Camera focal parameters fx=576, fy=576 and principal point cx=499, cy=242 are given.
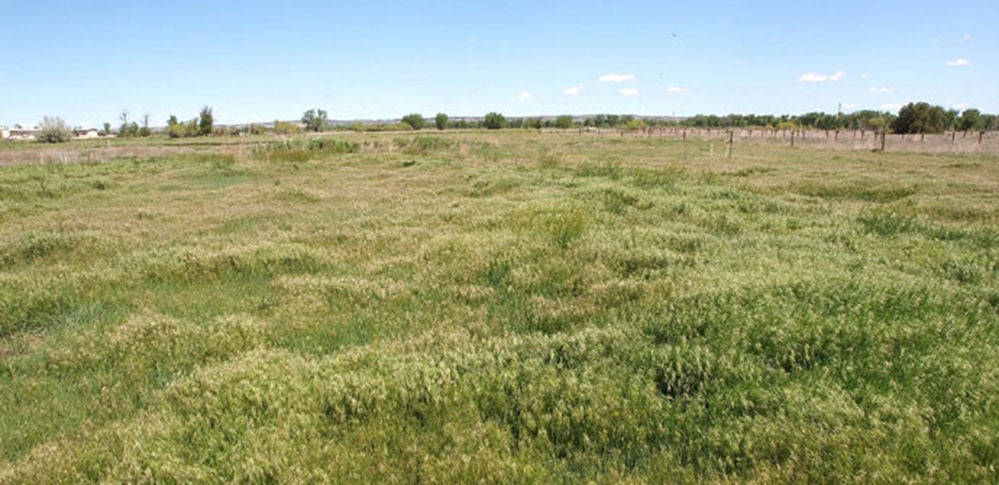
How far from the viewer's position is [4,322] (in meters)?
7.52

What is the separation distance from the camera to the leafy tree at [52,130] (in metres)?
104

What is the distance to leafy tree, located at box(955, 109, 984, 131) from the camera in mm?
99438

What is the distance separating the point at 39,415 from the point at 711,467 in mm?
5557

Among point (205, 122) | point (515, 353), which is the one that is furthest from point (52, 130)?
point (515, 353)

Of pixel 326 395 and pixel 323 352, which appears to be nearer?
pixel 326 395

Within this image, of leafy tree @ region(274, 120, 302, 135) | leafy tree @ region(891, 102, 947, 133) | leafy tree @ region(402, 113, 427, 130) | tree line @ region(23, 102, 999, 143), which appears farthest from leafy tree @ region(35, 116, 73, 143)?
leafy tree @ region(891, 102, 947, 133)

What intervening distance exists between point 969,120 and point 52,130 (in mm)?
163532

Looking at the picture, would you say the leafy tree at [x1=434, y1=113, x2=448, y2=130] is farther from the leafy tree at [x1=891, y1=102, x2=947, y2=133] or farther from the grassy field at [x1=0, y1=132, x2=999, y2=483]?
the grassy field at [x1=0, y1=132, x2=999, y2=483]

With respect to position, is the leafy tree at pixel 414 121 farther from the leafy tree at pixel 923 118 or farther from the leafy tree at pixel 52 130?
the leafy tree at pixel 923 118

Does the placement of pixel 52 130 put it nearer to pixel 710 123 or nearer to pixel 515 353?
pixel 515 353

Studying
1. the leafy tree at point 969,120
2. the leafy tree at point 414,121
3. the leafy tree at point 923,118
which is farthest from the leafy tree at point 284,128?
the leafy tree at point 969,120

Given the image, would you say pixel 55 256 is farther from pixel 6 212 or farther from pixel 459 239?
pixel 6 212

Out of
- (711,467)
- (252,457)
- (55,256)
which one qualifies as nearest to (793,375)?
(711,467)

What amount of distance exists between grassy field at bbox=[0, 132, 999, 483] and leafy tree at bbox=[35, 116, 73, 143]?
389 feet
